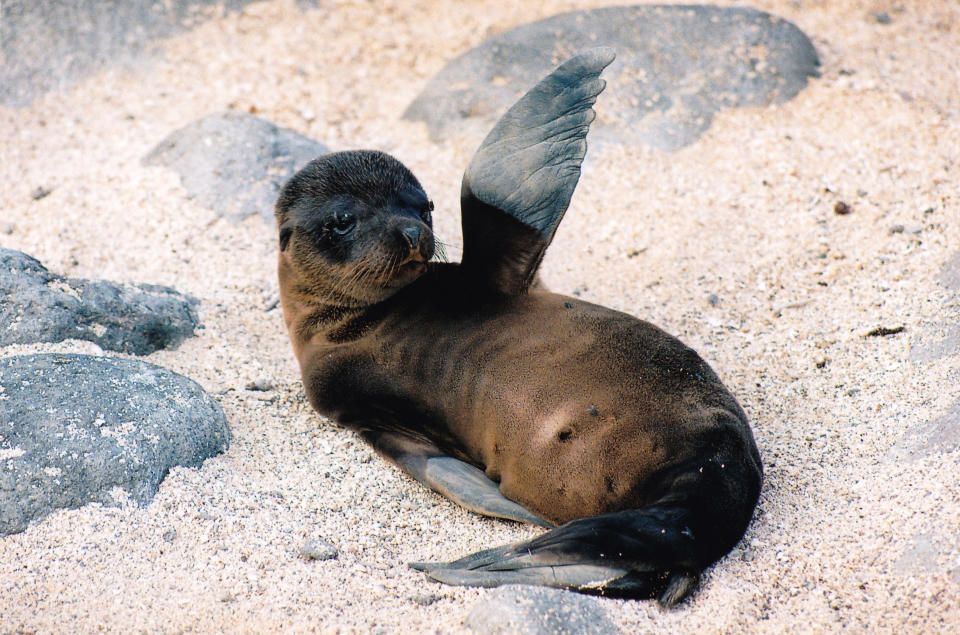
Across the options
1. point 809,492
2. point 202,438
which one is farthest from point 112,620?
point 809,492

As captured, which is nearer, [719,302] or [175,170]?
[719,302]

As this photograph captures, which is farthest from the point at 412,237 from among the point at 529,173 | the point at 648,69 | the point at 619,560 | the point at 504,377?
the point at 648,69

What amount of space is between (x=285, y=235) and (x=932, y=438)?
274 centimetres

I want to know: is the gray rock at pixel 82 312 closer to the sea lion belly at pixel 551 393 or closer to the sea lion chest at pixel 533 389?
the sea lion chest at pixel 533 389

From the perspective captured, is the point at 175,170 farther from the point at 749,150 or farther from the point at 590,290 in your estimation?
the point at 749,150

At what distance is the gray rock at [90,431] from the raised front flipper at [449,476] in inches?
26.4

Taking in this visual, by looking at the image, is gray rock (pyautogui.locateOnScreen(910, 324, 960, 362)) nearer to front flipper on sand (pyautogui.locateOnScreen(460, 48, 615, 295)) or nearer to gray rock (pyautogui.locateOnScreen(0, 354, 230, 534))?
front flipper on sand (pyautogui.locateOnScreen(460, 48, 615, 295))

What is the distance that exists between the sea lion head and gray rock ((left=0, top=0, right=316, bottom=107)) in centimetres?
376

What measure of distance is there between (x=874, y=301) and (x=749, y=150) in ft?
5.68

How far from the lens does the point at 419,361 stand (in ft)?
12.4

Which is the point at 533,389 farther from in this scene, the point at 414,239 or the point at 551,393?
the point at 414,239

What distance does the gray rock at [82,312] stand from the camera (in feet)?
13.0

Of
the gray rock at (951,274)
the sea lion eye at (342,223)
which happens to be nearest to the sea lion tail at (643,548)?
the sea lion eye at (342,223)

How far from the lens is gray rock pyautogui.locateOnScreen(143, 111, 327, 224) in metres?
5.63
